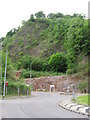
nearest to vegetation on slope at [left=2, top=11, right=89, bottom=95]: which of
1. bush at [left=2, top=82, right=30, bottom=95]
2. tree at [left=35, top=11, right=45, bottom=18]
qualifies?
tree at [left=35, top=11, right=45, bottom=18]

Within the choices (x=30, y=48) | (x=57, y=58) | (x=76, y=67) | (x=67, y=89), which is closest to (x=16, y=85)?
(x=67, y=89)

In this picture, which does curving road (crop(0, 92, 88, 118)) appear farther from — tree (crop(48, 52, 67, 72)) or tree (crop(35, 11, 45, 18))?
tree (crop(35, 11, 45, 18))

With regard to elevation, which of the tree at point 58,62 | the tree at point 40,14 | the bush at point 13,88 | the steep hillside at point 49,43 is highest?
the tree at point 40,14

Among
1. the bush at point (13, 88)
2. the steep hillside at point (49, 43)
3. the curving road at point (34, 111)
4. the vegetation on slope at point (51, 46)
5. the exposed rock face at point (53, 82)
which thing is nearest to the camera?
the curving road at point (34, 111)

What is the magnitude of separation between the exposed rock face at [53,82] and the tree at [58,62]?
1432cm

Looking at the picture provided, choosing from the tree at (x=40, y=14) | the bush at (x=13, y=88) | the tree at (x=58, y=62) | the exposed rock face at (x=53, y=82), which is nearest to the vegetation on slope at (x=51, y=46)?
the tree at (x=58, y=62)

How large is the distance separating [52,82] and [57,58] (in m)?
16.3

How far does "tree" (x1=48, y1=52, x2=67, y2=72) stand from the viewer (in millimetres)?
87062

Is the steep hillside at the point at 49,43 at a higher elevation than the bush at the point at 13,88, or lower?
higher

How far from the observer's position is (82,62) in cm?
7569

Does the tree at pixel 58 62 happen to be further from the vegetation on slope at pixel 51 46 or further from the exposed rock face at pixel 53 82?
the exposed rock face at pixel 53 82

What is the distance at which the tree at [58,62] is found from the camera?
87062mm

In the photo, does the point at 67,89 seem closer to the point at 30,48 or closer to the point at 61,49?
the point at 61,49

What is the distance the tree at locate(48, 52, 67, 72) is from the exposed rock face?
14.3m
